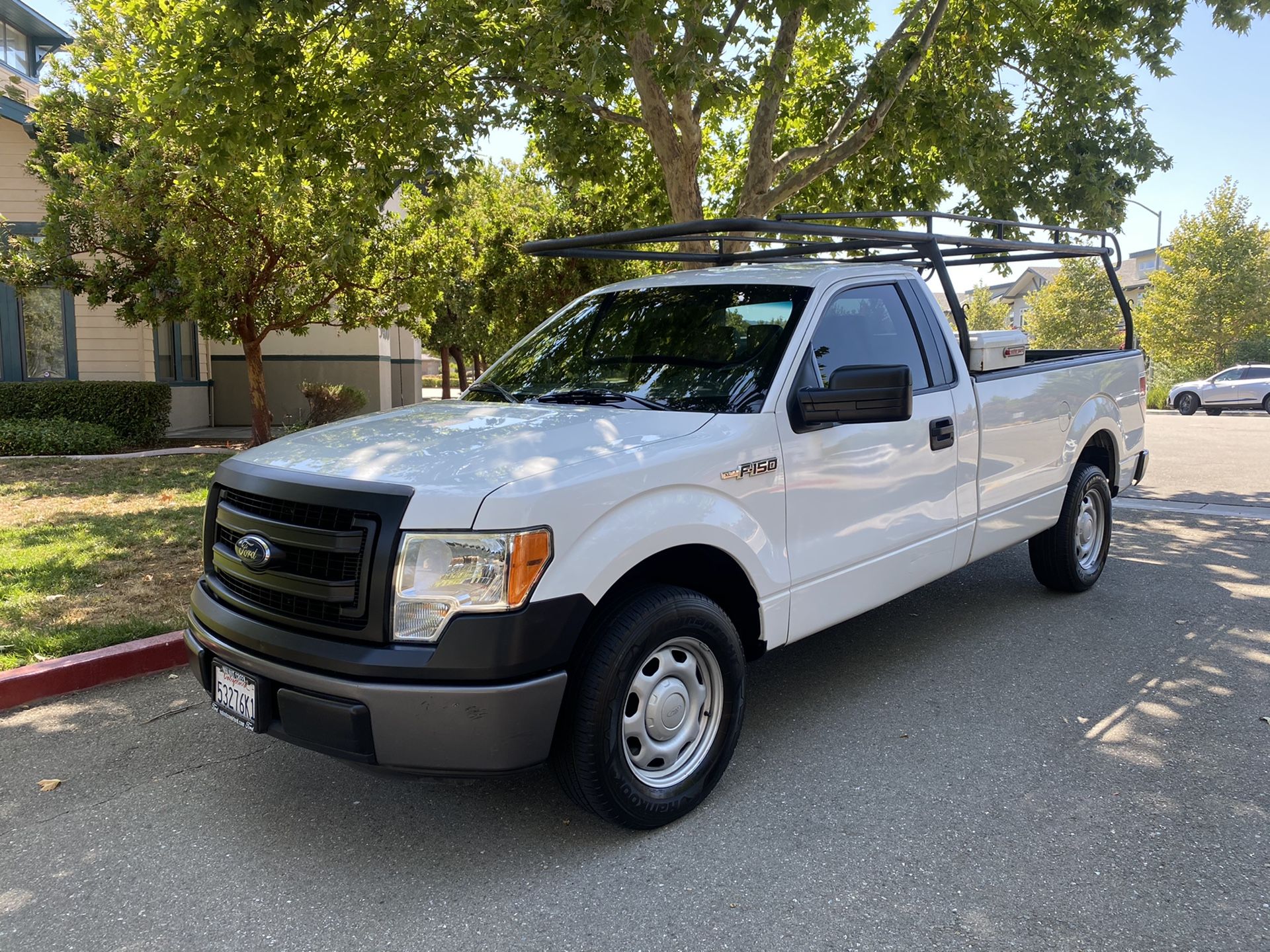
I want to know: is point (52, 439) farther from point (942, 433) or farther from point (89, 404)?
point (942, 433)

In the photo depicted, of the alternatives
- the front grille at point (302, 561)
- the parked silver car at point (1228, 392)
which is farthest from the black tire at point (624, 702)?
the parked silver car at point (1228, 392)

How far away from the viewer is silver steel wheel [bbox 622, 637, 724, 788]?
340 cm

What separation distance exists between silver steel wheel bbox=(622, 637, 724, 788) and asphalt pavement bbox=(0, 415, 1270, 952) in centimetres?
22

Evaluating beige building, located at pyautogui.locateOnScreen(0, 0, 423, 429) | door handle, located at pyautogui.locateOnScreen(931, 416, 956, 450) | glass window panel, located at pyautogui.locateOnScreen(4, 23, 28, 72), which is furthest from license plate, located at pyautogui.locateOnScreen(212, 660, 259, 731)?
glass window panel, located at pyautogui.locateOnScreen(4, 23, 28, 72)

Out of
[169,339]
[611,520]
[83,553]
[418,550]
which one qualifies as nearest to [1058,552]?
[611,520]

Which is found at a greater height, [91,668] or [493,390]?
[493,390]

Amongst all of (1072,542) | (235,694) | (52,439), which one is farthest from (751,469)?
(52,439)

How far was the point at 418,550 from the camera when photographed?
2982mm

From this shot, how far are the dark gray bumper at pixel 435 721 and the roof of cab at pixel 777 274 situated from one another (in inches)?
87.7

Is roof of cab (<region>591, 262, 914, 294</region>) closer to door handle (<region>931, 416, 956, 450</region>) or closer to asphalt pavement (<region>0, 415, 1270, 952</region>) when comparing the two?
door handle (<region>931, 416, 956, 450</region>)

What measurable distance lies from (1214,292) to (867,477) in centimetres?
3809

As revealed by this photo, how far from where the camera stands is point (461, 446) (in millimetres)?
3422

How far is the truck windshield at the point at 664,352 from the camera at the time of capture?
4004 millimetres

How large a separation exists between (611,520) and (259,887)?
162 centimetres
